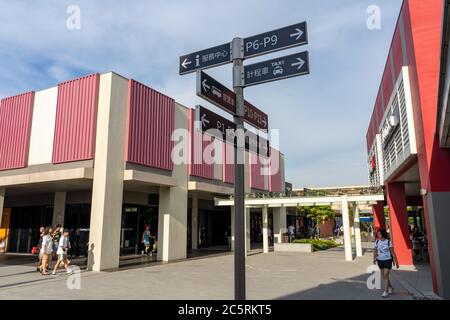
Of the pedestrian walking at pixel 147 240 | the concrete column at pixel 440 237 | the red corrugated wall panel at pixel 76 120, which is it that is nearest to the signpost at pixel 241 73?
→ the concrete column at pixel 440 237

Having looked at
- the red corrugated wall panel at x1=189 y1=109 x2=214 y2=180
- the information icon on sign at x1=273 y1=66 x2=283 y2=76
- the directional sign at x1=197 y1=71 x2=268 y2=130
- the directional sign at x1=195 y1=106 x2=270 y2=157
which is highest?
the red corrugated wall panel at x1=189 y1=109 x2=214 y2=180

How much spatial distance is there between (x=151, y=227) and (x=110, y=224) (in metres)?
7.80

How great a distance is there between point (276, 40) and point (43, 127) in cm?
1444

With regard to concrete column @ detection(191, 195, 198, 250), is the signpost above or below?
above

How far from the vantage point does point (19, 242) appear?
2320cm

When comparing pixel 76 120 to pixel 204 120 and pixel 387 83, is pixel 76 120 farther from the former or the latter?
pixel 387 83

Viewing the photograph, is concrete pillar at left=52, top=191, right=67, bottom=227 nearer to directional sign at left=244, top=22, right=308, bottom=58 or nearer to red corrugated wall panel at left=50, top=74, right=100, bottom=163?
red corrugated wall panel at left=50, top=74, right=100, bottom=163

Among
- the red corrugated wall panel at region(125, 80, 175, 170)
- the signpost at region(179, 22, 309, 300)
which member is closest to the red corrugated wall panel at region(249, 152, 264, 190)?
the red corrugated wall panel at region(125, 80, 175, 170)

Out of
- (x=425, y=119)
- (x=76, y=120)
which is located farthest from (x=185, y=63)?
(x=76, y=120)

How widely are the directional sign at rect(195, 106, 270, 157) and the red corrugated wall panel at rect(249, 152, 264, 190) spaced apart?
2124 centimetres

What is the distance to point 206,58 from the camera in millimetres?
5578

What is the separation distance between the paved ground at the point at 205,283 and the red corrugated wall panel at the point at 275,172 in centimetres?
1616

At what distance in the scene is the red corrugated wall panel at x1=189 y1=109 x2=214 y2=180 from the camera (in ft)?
64.9
